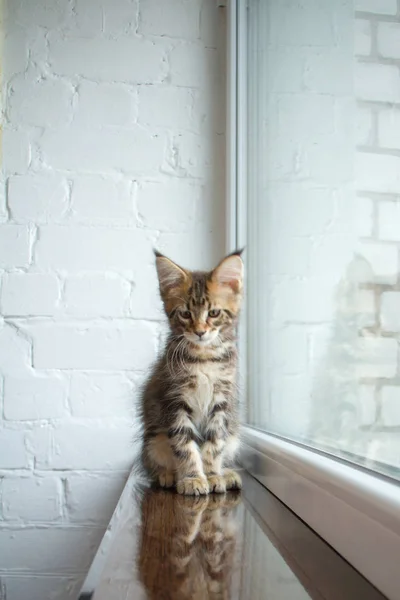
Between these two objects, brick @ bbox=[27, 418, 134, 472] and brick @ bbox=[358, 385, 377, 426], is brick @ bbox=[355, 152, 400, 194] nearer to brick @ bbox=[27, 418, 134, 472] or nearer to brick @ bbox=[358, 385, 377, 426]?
brick @ bbox=[358, 385, 377, 426]

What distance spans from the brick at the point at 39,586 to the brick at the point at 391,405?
3.68 ft

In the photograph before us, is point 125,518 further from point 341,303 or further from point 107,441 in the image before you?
point 107,441

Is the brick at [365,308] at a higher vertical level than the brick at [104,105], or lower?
lower

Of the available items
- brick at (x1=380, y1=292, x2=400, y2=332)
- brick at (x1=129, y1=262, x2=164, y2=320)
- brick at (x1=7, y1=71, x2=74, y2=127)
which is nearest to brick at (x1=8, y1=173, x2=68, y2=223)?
brick at (x1=7, y1=71, x2=74, y2=127)

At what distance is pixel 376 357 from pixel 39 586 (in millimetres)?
1193

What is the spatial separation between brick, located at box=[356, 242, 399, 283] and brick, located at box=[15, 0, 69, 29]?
126cm

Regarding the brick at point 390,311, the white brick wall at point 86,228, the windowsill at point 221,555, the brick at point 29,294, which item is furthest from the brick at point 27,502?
the brick at point 390,311

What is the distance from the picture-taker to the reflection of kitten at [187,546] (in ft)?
2.02

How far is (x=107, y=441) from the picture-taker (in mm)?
1612

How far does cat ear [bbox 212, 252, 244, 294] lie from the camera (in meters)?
1.15

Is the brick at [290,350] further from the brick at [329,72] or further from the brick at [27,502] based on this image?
the brick at [27,502]

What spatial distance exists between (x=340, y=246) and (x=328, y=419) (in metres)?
0.27

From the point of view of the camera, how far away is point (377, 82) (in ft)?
2.49

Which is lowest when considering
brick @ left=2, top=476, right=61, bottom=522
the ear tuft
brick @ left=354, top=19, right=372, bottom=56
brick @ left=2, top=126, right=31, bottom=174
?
brick @ left=2, top=476, right=61, bottom=522
